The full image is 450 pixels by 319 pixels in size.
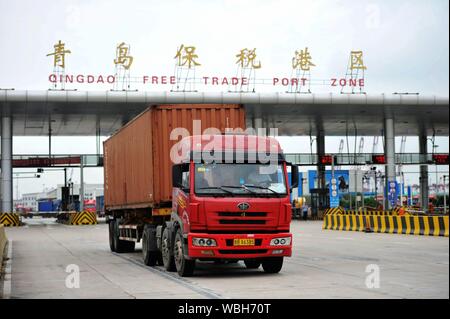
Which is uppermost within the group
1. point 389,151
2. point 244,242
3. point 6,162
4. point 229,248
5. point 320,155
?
point 320,155

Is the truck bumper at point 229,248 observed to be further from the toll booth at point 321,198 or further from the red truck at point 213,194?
the toll booth at point 321,198

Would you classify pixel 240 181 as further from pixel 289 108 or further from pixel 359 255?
pixel 289 108

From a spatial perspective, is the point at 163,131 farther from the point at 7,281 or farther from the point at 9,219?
the point at 9,219

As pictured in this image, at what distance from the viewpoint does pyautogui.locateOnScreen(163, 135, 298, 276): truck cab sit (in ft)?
39.5

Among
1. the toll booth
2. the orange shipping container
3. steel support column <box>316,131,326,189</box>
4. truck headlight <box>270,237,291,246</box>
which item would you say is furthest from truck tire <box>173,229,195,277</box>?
steel support column <box>316,131,326,189</box>

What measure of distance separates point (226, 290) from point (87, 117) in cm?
3655

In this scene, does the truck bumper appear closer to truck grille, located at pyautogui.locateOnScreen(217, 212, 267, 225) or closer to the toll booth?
truck grille, located at pyautogui.locateOnScreen(217, 212, 267, 225)

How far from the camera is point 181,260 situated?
12.7m

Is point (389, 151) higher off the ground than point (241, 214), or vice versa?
point (389, 151)

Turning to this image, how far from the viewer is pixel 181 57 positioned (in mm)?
39781

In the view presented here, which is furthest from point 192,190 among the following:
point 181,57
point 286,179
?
point 181,57

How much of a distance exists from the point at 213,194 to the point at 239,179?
0.62m

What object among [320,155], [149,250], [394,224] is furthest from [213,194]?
[320,155]
